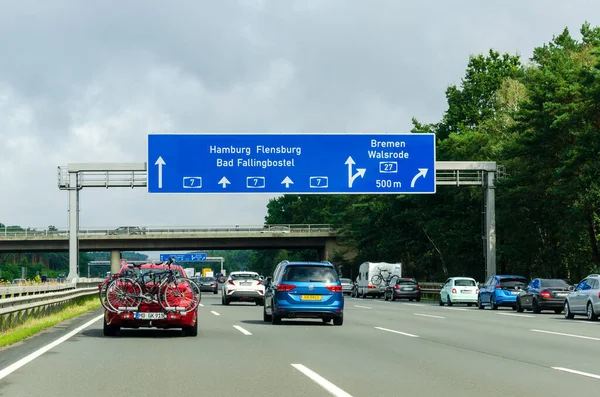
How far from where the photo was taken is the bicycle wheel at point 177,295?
61.8 ft

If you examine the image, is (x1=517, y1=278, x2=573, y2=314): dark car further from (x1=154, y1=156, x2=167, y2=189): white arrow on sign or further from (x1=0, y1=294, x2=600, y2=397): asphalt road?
(x1=154, y1=156, x2=167, y2=189): white arrow on sign

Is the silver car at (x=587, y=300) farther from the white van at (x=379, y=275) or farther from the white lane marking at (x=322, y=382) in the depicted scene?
the white van at (x=379, y=275)

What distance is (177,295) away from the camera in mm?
18906

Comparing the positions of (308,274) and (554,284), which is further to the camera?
(554,284)

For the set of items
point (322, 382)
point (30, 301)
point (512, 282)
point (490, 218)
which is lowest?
point (322, 382)

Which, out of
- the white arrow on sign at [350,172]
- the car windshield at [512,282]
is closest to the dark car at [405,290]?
the white arrow on sign at [350,172]

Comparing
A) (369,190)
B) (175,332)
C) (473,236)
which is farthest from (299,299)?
(473,236)

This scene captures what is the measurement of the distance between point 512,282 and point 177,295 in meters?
24.9

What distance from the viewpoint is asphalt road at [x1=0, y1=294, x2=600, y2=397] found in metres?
10.8

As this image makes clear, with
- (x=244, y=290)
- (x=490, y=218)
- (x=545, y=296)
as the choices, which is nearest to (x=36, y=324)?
(x=244, y=290)

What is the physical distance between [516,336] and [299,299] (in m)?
5.83

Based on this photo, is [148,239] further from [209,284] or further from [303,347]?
[303,347]

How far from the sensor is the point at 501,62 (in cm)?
8475

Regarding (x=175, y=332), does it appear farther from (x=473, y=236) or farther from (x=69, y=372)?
(x=473, y=236)
